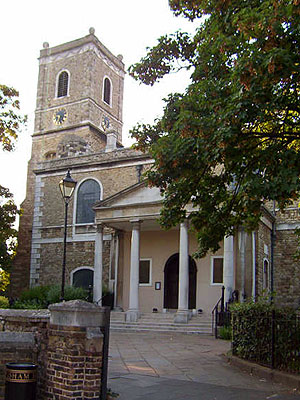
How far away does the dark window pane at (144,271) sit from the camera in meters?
23.4

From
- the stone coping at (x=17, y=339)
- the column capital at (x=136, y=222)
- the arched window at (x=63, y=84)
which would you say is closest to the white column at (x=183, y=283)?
the column capital at (x=136, y=222)

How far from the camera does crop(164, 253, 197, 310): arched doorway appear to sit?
2205 centimetres

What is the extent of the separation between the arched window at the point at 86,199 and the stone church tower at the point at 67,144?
0.11 meters

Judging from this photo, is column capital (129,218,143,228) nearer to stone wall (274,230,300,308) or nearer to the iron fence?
stone wall (274,230,300,308)

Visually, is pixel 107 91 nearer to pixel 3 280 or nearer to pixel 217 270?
pixel 3 280

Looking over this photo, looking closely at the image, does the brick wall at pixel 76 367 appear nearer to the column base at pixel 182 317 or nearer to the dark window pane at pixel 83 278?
the column base at pixel 182 317

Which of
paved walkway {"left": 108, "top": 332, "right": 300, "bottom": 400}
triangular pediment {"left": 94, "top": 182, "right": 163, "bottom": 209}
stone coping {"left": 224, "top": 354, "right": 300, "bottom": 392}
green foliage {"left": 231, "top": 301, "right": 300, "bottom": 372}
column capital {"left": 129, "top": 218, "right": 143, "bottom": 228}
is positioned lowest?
paved walkway {"left": 108, "top": 332, "right": 300, "bottom": 400}

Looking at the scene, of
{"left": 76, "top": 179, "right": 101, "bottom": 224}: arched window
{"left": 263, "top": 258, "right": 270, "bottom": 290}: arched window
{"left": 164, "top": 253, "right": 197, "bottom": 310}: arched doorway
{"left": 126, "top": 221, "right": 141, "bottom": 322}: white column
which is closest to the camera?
{"left": 126, "top": 221, "right": 141, "bottom": 322}: white column

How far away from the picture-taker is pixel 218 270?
21312 mm

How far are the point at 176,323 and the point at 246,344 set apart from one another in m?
8.74

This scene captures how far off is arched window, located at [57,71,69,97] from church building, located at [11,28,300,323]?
0.30 ft

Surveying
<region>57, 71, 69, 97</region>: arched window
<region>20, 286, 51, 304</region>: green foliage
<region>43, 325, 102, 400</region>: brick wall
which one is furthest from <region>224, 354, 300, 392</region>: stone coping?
<region>57, 71, 69, 97</region>: arched window

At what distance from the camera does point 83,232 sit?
2662 cm

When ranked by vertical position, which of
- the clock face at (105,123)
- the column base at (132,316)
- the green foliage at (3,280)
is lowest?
the column base at (132,316)
